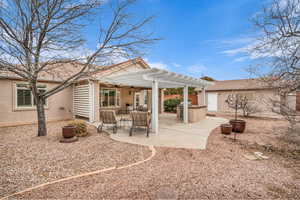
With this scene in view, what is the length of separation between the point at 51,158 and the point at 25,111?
6792mm

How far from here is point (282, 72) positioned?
175 inches

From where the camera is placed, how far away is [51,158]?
3713mm

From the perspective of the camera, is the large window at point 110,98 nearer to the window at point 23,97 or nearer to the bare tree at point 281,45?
the window at point 23,97

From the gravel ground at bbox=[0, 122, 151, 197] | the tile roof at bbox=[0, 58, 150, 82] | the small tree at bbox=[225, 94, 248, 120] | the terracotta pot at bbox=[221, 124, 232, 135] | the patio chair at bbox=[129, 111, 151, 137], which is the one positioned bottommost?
the gravel ground at bbox=[0, 122, 151, 197]

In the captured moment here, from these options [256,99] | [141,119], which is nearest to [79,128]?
[141,119]

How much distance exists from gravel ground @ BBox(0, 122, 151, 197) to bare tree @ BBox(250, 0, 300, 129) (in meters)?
4.98

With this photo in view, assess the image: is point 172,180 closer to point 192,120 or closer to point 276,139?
point 276,139

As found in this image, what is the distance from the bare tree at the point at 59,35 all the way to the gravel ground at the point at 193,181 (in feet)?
13.9

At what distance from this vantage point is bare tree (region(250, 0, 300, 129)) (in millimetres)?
4004

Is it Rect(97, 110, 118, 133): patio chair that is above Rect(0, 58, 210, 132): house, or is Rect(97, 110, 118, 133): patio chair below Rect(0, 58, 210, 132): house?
below

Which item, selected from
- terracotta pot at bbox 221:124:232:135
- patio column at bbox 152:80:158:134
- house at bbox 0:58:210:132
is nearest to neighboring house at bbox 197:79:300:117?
terracotta pot at bbox 221:124:232:135

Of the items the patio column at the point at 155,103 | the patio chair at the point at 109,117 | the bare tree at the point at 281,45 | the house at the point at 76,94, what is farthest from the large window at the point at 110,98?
the bare tree at the point at 281,45

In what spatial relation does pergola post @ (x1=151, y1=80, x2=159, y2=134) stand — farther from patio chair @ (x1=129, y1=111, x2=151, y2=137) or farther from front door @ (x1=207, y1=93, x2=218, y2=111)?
front door @ (x1=207, y1=93, x2=218, y2=111)

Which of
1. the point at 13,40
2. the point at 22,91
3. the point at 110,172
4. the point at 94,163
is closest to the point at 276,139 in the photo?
the point at 110,172
